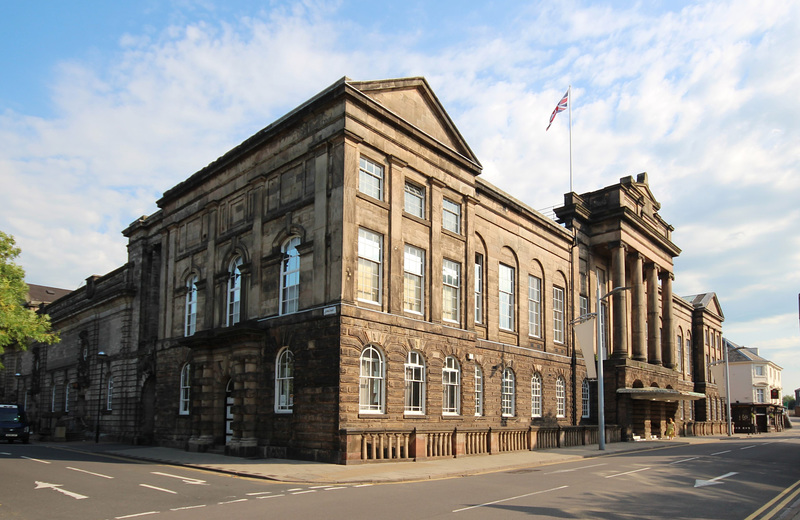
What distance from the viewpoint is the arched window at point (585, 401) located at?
37.8m

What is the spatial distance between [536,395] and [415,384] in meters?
11.6

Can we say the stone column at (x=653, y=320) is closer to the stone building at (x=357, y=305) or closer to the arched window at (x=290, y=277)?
the stone building at (x=357, y=305)

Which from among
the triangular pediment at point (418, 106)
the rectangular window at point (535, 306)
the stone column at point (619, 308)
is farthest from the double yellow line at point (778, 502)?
the stone column at point (619, 308)

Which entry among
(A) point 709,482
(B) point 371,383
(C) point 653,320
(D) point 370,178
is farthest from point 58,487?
(C) point 653,320

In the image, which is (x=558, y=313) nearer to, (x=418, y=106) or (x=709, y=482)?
(x=418, y=106)

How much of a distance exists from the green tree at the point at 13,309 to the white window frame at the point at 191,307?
20.2ft

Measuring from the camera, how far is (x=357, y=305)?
21.8 m

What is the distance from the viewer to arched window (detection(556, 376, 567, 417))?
35162mm

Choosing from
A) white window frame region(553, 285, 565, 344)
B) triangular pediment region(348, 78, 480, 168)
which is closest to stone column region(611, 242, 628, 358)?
white window frame region(553, 285, 565, 344)

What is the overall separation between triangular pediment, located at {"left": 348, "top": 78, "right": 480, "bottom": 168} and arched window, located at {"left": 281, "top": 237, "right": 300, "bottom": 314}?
639 cm

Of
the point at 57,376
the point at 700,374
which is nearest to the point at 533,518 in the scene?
the point at 57,376

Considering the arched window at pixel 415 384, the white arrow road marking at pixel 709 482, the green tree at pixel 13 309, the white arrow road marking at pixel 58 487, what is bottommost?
the white arrow road marking at pixel 709 482

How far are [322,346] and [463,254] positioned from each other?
9.11 metres

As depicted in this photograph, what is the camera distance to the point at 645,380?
4059 cm
